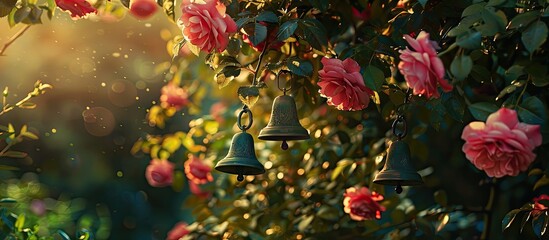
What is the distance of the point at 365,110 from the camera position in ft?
10.1

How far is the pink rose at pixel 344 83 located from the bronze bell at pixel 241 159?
0.23 metres

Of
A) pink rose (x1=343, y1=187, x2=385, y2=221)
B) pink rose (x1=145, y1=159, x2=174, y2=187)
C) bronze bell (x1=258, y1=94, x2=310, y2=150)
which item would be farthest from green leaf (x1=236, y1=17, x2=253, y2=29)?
pink rose (x1=145, y1=159, x2=174, y2=187)

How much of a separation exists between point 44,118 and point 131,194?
0.79 meters

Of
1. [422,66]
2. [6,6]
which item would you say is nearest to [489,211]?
[422,66]

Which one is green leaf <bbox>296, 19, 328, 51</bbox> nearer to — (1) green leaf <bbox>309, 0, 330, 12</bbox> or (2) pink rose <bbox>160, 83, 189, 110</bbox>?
(1) green leaf <bbox>309, 0, 330, 12</bbox>

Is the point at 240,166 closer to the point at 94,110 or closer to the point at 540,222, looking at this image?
the point at 540,222

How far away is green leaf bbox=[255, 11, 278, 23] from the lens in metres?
1.90

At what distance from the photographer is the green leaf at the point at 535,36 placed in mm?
1607

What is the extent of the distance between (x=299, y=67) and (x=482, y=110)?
0.38 meters

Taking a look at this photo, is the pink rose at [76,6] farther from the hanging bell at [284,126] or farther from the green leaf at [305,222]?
the green leaf at [305,222]

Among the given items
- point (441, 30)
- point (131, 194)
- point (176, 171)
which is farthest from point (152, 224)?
point (441, 30)

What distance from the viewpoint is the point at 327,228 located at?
2879 millimetres

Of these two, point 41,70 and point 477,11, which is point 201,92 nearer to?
point 477,11

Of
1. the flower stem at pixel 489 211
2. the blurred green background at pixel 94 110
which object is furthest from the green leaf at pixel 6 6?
the blurred green background at pixel 94 110
